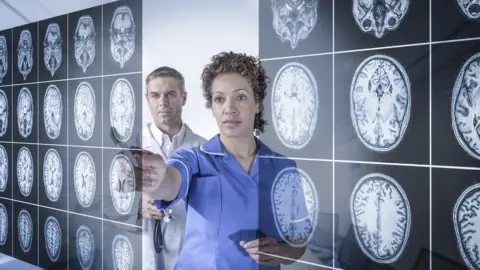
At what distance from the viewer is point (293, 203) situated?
55.4 inches

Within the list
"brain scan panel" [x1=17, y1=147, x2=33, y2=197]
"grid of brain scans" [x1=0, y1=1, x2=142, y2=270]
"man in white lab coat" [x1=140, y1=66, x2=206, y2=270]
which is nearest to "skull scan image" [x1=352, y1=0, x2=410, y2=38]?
"man in white lab coat" [x1=140, y1=66, x2=206, y2=270]

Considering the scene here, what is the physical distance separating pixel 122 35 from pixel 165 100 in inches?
15.1

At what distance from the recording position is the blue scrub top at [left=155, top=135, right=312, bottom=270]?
1421 millimetres

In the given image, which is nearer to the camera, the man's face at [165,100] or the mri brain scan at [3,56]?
the man's face at [165,100]

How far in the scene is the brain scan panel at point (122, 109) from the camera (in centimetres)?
180

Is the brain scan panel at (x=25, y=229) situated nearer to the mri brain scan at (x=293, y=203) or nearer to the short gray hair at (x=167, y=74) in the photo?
the short gray hair at (x=167, y=74)

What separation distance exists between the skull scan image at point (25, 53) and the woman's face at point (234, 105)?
1.24m

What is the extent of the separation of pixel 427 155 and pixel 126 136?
45.6 inches

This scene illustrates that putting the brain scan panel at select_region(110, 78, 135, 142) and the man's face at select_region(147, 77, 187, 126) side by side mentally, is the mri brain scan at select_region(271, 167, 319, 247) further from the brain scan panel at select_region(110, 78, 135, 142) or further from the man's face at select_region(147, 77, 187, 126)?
the brain scan panel at select_region(110, 78, 135, 142)

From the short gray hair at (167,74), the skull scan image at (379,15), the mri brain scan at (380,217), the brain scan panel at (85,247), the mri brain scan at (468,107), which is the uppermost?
the skull scan image at (379,15)

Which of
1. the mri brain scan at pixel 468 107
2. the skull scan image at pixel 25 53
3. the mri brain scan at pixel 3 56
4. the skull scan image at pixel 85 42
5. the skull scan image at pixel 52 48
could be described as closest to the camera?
the mri brain scan at pixel 468 107

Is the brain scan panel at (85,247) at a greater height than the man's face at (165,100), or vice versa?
the man's face at (165,100)

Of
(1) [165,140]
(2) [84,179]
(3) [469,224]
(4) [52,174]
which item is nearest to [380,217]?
(3) [469,224]

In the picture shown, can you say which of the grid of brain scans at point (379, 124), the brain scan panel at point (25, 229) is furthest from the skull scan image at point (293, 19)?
the brain scan panel at point (25, 229)
